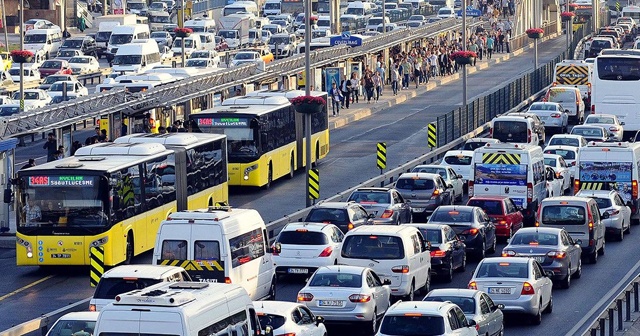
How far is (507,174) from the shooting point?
139 feet

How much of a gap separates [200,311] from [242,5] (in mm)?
111248

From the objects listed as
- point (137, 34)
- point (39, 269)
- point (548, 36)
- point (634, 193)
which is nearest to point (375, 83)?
point (137, 34)

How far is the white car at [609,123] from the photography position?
57.8 metres

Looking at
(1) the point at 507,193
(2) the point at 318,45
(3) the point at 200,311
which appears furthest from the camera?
(2) the point at 318,45

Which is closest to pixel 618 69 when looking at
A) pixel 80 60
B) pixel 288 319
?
pixel 80 60

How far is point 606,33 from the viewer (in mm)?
105250

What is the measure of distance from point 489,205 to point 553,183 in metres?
6.70

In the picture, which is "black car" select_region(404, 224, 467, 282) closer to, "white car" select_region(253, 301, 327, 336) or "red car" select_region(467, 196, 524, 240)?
"red car" select_region(467, 196, 524, 240)

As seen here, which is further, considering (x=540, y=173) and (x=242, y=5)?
(x=242, y=5)

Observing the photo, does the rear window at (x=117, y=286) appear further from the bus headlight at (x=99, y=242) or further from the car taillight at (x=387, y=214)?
the car taillight at (x=387, y=214)

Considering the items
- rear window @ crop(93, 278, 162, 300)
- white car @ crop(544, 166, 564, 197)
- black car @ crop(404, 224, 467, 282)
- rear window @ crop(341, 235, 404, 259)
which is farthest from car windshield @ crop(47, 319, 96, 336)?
white car @ crop(544, 166, 564, 197)

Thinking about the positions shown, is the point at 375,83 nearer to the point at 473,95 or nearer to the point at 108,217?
the point at 473,95

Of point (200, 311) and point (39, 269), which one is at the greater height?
point (200, 311)

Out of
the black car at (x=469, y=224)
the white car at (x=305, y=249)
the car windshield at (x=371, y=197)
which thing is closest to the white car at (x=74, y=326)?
the white car at (x=305, y=249)
